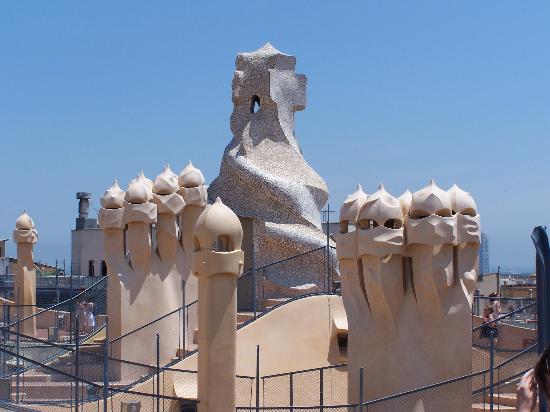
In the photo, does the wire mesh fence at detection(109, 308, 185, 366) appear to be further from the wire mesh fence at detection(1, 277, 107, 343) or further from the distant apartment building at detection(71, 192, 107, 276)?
the distant apartment building at detection(71, 192, 107, 276)

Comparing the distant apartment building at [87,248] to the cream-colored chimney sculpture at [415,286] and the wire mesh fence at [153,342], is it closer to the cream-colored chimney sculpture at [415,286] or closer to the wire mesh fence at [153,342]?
the wire mesh fence at [153,342]

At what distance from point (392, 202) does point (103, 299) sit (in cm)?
1414

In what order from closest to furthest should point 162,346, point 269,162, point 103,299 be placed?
point 162,346 < point 269,162 < point 103,299

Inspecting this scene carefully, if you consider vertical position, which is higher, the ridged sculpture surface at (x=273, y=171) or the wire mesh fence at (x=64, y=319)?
the ridged sculpture surface at (x=273, y=171)

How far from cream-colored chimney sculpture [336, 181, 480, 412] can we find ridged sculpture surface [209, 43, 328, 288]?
6.93 meters

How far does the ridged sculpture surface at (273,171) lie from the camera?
70.7 ft

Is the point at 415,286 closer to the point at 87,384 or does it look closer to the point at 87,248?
the point at 87,384

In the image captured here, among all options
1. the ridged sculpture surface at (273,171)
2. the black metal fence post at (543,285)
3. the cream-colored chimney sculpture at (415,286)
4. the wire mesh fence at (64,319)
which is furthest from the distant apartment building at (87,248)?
the black metal fence post at (543,285)

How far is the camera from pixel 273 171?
73.4 feet

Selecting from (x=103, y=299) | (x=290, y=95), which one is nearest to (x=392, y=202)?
(x=290, y=95)

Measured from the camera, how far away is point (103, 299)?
86.6 feet

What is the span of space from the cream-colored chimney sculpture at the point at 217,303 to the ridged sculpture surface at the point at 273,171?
7918 mm

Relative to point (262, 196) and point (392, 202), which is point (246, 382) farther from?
point (262, 196)

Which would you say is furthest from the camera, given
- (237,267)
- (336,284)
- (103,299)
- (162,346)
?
(103,299)
